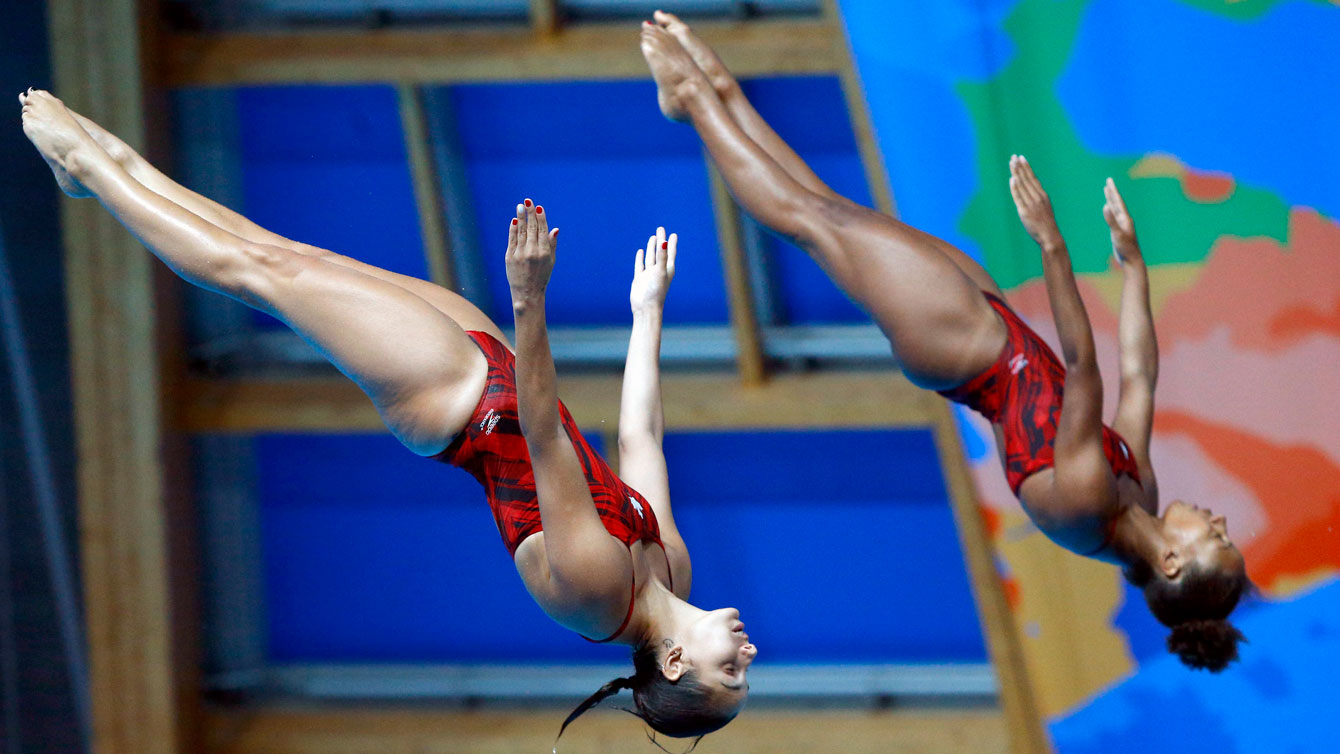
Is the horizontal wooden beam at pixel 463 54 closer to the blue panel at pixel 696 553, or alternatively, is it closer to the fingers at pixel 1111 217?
the blue panel at pixel 696 553

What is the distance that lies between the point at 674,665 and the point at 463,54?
359cm

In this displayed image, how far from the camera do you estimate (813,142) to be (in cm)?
625

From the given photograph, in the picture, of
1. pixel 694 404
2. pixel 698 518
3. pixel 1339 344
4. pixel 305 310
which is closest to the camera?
pixel 305 310

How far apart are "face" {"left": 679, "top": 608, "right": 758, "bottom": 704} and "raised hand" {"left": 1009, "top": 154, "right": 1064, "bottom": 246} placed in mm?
1193

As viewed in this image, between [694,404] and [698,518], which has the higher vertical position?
[694,404]

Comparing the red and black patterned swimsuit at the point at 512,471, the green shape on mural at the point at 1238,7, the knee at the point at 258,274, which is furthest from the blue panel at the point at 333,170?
the green shape on mural at the point at 1238,7

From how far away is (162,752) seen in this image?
6.84 metres

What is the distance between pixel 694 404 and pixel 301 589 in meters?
2.43

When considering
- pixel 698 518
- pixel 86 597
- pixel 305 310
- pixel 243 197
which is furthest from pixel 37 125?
pixel 698 518

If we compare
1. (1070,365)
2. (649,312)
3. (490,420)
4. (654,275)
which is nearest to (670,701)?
(490,420)

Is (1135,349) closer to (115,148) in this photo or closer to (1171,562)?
(1171,562)

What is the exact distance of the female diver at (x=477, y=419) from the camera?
10.2 ft

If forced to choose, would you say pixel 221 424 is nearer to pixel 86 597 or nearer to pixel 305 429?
pixel 305 429

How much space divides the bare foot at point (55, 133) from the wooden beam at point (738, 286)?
9.41ft
